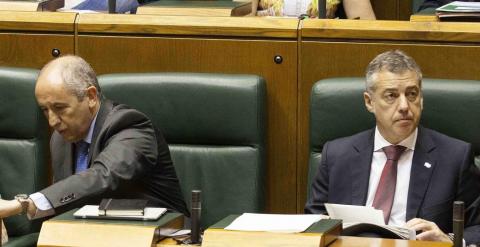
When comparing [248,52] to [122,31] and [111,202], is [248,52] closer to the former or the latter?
[122,31]

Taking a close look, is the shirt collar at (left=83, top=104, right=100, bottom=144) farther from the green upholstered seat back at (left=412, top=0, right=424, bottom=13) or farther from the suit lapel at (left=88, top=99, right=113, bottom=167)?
the green upholstered seat back at (left=412, top=0, right=424, bottom=13)

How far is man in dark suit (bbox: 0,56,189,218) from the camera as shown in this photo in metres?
3.03

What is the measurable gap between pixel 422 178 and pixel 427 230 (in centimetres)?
29

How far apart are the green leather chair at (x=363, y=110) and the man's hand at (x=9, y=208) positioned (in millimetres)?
909

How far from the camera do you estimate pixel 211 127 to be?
3281 mm

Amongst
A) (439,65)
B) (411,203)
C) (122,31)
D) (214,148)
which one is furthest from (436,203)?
(122,31)

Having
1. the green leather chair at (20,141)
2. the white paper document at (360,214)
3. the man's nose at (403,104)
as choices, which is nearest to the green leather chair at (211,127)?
the green leather chair at (20,141)

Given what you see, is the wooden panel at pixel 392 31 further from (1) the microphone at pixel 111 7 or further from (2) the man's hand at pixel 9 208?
(2) the man's hand at pixel 9 208

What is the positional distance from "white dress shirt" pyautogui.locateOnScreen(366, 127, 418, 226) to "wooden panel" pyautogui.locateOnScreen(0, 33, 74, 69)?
1.05m

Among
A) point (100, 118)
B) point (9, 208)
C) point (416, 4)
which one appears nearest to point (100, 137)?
point (100, 118)

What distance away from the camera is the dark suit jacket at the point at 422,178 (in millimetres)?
2990

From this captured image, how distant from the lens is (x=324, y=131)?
126 inches

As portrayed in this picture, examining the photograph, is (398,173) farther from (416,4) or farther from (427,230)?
(416,4)

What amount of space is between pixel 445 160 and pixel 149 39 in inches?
39.8
